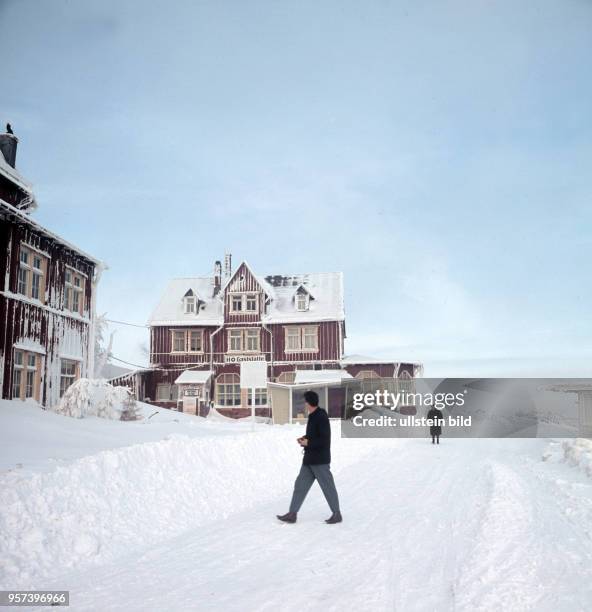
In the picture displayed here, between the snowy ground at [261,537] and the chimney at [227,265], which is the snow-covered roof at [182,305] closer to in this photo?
the chimney at [227,265]

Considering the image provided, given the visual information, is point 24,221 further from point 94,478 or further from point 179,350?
point 179,350

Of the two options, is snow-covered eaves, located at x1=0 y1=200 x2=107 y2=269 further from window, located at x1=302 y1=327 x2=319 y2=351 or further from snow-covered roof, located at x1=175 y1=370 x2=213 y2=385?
window, located at x1=302 y1=327 x2=319 y2=351

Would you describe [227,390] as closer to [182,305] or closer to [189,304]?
[189,304]

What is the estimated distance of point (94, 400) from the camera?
2045 cm

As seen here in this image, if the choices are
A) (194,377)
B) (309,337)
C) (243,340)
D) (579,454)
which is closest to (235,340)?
(243,340)

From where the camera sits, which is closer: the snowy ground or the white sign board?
the snowy ground

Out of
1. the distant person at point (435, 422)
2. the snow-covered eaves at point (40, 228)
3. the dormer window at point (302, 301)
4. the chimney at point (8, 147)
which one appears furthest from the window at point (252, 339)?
the chimney at point (8, 147)

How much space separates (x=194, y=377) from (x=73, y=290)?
689 inches

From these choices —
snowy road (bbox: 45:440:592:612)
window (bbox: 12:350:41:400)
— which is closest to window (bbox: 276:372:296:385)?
window (bbox: 12:350:41:400)

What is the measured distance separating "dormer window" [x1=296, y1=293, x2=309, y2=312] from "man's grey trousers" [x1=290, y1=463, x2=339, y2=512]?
33.6 metres

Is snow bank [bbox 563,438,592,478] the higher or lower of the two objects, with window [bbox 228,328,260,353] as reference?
lower

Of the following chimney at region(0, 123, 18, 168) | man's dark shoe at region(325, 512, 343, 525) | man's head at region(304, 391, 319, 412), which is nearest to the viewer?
man's dark shoe at region(325, 512, 343, 525)

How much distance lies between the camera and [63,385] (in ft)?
76.2

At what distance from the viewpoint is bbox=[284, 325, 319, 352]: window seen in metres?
41.1
